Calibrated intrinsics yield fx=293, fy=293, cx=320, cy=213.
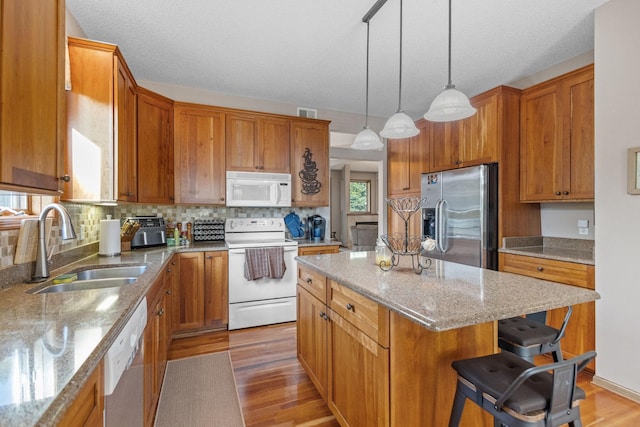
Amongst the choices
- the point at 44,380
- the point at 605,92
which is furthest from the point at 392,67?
the point at 44,380

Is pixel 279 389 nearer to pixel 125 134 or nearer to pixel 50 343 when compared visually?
pixel 50 343

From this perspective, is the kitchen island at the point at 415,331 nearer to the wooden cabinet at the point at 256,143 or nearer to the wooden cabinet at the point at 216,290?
the wooden cabinet at the point at 216,290

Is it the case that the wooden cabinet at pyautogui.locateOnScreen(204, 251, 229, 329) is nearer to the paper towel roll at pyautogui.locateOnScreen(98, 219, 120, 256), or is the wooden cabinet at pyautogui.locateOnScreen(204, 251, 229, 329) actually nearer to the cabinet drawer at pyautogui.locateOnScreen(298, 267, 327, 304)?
the paper towel roll at pyautogui.locateOnScreen(98, 219, 120, 256)

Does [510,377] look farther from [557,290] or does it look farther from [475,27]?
[475,27]

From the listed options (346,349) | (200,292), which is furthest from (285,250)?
(346,349)

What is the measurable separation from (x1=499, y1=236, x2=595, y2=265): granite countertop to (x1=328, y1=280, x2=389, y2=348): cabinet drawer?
2032mm

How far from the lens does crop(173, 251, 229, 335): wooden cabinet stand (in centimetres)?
292

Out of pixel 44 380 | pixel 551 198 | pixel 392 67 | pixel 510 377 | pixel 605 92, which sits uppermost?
pixel 392 67

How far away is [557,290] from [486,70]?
2637 millimetres

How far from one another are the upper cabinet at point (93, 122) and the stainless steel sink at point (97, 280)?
1.65 feet

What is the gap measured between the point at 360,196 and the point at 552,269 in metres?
7.02

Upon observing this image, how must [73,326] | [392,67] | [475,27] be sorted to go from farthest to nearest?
[392,67] < [475,27] < [73,326]

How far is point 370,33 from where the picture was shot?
241 centimetres

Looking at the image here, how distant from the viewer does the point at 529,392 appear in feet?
3.23
